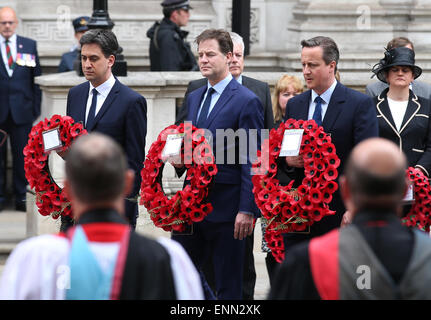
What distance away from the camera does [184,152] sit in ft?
20.5

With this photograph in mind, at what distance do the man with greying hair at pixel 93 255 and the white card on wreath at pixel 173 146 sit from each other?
269cm

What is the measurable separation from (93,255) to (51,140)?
306 centimetres

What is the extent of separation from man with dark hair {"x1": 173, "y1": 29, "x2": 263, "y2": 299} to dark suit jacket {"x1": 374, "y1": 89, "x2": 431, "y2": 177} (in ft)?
3.16

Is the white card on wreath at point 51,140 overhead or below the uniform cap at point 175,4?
below

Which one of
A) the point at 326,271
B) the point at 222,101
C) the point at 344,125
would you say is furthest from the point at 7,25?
the point at 326,271

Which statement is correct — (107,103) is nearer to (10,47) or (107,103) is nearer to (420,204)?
(420,204)

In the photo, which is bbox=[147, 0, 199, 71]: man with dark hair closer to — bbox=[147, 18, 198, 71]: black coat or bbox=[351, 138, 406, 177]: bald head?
bbox=[147, 18, 198, 71]: black coat

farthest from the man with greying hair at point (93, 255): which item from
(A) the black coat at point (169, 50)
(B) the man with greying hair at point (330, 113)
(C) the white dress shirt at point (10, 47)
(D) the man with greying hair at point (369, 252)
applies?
(C) the white dress shirt at point (10, 47)

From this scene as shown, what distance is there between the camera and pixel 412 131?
6922 millimetres

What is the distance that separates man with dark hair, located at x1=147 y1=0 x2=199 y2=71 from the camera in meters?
10.6

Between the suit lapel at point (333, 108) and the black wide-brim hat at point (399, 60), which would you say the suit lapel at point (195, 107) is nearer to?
the suit lapel at point (333, 108)

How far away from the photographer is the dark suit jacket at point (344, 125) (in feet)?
20.3
